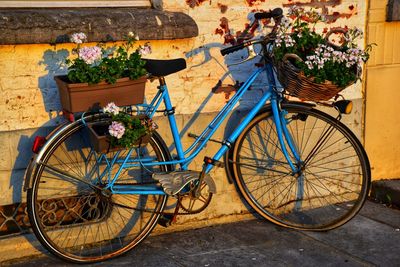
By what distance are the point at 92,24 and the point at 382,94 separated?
9.42 feet

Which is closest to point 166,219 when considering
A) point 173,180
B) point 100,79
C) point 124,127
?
point 173,180

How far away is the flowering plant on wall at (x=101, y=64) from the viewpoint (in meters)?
3.98

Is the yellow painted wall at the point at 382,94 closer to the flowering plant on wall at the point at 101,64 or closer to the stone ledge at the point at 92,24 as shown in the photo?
the stone ledge at the point at 92,24

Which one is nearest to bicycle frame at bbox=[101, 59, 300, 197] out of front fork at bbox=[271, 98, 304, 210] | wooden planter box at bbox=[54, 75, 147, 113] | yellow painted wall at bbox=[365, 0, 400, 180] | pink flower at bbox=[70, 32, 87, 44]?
front fork at bbox=[271, 98, 304, 210]

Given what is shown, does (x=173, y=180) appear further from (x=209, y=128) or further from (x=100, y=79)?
(x=100, y=79)

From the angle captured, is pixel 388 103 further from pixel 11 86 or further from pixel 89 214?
pixel 11 86

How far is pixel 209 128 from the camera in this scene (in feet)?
15.8

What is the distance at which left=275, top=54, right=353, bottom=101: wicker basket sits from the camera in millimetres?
4304

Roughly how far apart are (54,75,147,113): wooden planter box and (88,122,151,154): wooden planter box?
0.43ft

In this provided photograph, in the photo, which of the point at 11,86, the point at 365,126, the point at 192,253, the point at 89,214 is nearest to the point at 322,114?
the point at 365,126

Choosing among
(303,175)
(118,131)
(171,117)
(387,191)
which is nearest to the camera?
(118,131)

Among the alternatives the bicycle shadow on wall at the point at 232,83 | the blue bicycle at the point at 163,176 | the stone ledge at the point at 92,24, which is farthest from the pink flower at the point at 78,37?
the bicycle shadow on wall at the point at 232,83

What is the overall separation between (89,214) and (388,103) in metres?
2.99

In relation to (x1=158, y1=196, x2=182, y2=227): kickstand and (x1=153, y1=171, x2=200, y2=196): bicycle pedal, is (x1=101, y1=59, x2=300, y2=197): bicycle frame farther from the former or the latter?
(x1=158, y1=196, x2=182, y2=227): kickstand
